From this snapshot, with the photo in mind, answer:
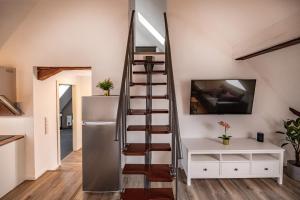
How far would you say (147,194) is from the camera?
101 inches

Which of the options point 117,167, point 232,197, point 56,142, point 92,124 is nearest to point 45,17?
point 92,124

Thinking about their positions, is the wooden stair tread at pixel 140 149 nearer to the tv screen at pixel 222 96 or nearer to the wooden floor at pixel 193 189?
the wooden floor at pixel 193 189

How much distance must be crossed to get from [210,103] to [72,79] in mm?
3743

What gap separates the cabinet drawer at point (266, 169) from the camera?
386 centimetres

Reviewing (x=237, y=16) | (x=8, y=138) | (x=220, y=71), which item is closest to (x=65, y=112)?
(x=8, y=138)

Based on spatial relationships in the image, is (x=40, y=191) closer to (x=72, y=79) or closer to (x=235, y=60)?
(x=72, y=79)

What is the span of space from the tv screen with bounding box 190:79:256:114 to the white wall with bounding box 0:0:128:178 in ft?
5.11

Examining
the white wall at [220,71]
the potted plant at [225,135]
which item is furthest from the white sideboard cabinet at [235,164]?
the white wall at [220,71]

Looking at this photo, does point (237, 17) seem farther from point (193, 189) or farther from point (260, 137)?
point (193, 189)

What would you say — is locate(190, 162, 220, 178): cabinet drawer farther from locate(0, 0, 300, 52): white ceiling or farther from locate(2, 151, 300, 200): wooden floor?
locate(0, 0, 300, 52): white ceiling

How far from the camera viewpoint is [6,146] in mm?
3566

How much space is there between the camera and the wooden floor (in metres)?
3.40

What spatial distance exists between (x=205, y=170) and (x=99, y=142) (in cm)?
189

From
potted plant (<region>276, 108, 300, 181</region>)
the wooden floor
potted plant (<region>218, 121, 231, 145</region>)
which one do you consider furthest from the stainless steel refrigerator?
potted plant (<region>276, 108, 300, 181</region>)
